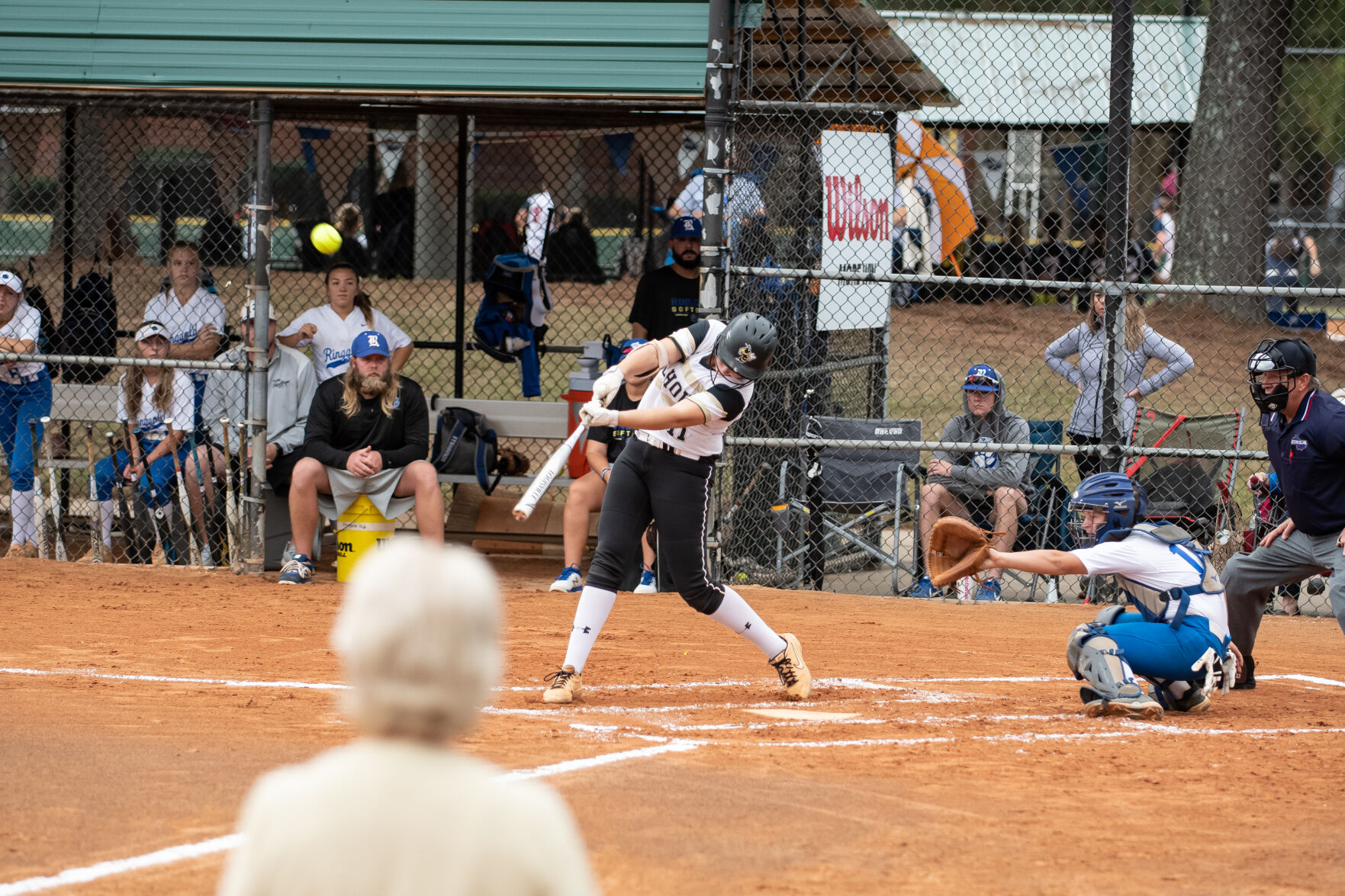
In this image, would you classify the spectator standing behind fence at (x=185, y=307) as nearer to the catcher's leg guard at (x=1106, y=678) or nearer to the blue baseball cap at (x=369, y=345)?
the blue baseball cap at (x=369, y=345)

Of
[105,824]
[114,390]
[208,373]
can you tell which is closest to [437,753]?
[105,824]

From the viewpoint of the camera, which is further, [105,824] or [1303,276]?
[1303,276]

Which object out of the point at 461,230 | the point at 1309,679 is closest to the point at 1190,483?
the point at 1309,679

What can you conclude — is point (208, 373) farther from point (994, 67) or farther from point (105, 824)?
point (994, 67)

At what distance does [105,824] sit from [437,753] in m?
2.87

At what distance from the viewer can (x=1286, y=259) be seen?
1852cm

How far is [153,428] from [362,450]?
62.4 inches

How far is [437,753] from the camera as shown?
5.39 ft

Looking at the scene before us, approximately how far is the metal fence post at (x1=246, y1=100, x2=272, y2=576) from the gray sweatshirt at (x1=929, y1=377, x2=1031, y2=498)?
13.6ft

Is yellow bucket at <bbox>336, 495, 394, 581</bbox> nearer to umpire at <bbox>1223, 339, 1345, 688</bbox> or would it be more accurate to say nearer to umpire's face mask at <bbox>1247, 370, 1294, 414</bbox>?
umpire at <bbox>1223, 339, 1345, 688</bbox>

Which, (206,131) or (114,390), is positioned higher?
(206,131)

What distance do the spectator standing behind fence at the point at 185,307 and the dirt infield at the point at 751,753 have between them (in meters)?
2.18

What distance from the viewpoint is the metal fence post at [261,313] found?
8625mm

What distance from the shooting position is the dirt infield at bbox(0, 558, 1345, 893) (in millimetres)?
3877
